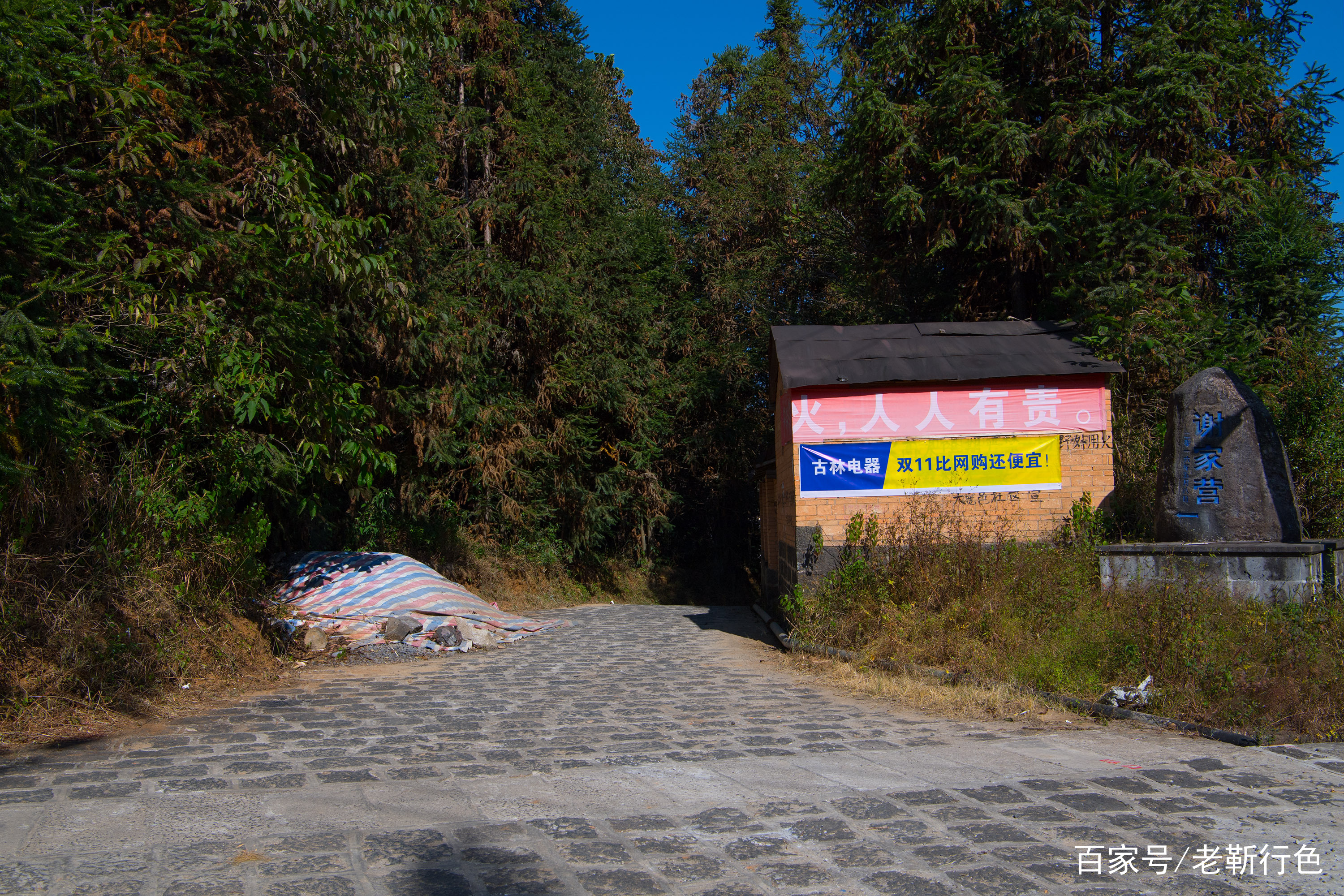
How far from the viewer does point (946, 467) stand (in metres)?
10.9

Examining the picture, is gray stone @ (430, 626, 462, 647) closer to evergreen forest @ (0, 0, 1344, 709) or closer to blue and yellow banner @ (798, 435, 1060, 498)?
evergreen forest @ (0, 0, 1344, 709)

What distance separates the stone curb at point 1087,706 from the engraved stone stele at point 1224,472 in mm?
2821

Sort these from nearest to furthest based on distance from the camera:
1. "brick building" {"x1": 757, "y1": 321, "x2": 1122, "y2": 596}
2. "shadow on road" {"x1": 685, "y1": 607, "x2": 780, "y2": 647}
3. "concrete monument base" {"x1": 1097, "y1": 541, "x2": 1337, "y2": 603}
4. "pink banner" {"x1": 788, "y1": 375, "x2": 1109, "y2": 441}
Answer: "concrete monument base" {"x1": 1097, "y1": 541, "x2": 1337, "y2": 603} → "brick building" {"x1": 757, "y1": 321, "x2": 1122, "y2": 596} → "pink banner" {"x1": 788, "y1": 375, "x2": 1109, "y2": 441} → "shadow on road" {"x1": 685, "y1": 607, "x2": 780, "y2": 647}

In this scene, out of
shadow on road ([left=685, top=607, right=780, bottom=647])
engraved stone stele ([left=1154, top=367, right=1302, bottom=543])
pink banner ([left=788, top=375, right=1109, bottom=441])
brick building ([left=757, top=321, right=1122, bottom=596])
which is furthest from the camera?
shadow on road ([left=685, top=607, right=780, bottom=647])

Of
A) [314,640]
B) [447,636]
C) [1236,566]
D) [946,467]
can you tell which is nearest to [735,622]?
[447,636]

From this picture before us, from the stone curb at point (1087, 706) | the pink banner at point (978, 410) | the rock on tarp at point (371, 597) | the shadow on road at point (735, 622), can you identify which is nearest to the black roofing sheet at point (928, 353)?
the pink banner at point (978, 410)

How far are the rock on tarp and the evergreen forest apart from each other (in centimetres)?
112

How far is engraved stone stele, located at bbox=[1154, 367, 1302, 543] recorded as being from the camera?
340 inches

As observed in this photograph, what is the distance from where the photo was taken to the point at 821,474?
11023mm

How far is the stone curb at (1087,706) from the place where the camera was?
6.27 metres

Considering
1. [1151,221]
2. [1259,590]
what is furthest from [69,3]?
[1151,221]

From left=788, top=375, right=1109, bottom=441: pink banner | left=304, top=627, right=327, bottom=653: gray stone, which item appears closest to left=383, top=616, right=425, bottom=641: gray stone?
left=304, top=627, right=327, bottom=653: gray stone

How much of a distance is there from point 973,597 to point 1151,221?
8356 mm

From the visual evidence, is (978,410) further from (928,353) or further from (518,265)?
(518,265)
